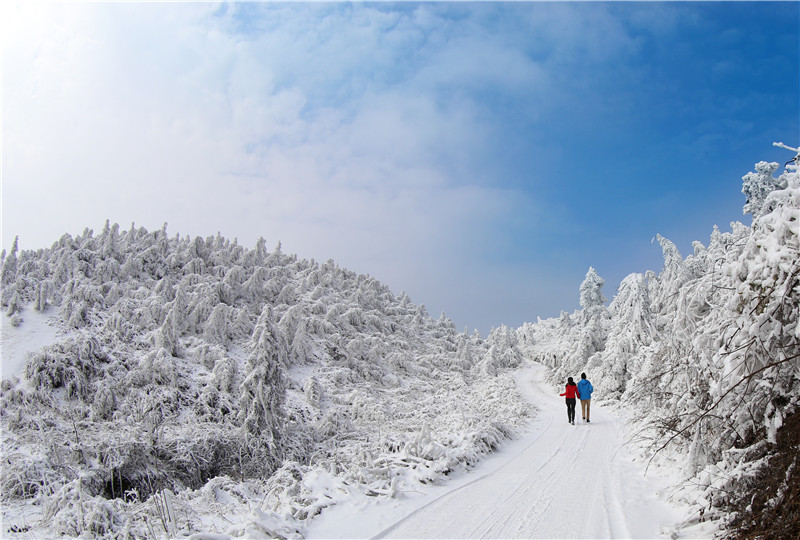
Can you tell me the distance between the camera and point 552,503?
561 cm

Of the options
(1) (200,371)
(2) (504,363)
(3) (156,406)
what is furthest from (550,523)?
(2) (504,363)

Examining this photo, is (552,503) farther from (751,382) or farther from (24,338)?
(24,338)

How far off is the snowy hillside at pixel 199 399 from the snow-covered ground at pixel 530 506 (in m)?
0.46

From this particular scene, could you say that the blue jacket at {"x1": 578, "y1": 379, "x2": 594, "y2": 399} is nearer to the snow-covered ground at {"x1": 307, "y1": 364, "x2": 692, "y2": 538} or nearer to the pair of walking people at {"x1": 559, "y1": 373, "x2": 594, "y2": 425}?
the pair of walking people at {"x1": 559, "y1": 373, "x2": 594, "y2": 425}

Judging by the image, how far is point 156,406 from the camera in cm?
1658

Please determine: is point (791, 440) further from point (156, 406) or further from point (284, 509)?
point (156, 406)

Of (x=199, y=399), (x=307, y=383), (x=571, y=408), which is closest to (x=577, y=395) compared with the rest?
(x=571, y=408)

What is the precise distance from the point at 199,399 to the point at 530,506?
1632 cm

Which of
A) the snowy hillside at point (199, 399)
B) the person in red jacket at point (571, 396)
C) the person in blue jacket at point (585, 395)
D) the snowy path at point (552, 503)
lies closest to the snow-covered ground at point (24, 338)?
the snowy hillside at point (199, 399)

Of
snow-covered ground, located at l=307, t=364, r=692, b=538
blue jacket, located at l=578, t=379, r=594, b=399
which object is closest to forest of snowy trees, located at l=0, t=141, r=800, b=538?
snow-covered ground, located at l=307, t=364, r=692, b=538

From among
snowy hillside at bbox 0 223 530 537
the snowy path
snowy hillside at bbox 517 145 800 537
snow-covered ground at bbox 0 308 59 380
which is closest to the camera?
snowy hillside at bbox 517 145 800 537

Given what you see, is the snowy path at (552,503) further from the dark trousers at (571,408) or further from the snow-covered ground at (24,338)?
the snow-covered ground at (24,338)

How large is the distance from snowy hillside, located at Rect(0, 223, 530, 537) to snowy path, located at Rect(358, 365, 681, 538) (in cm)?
86

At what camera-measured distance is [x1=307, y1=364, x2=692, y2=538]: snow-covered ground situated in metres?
4.82
